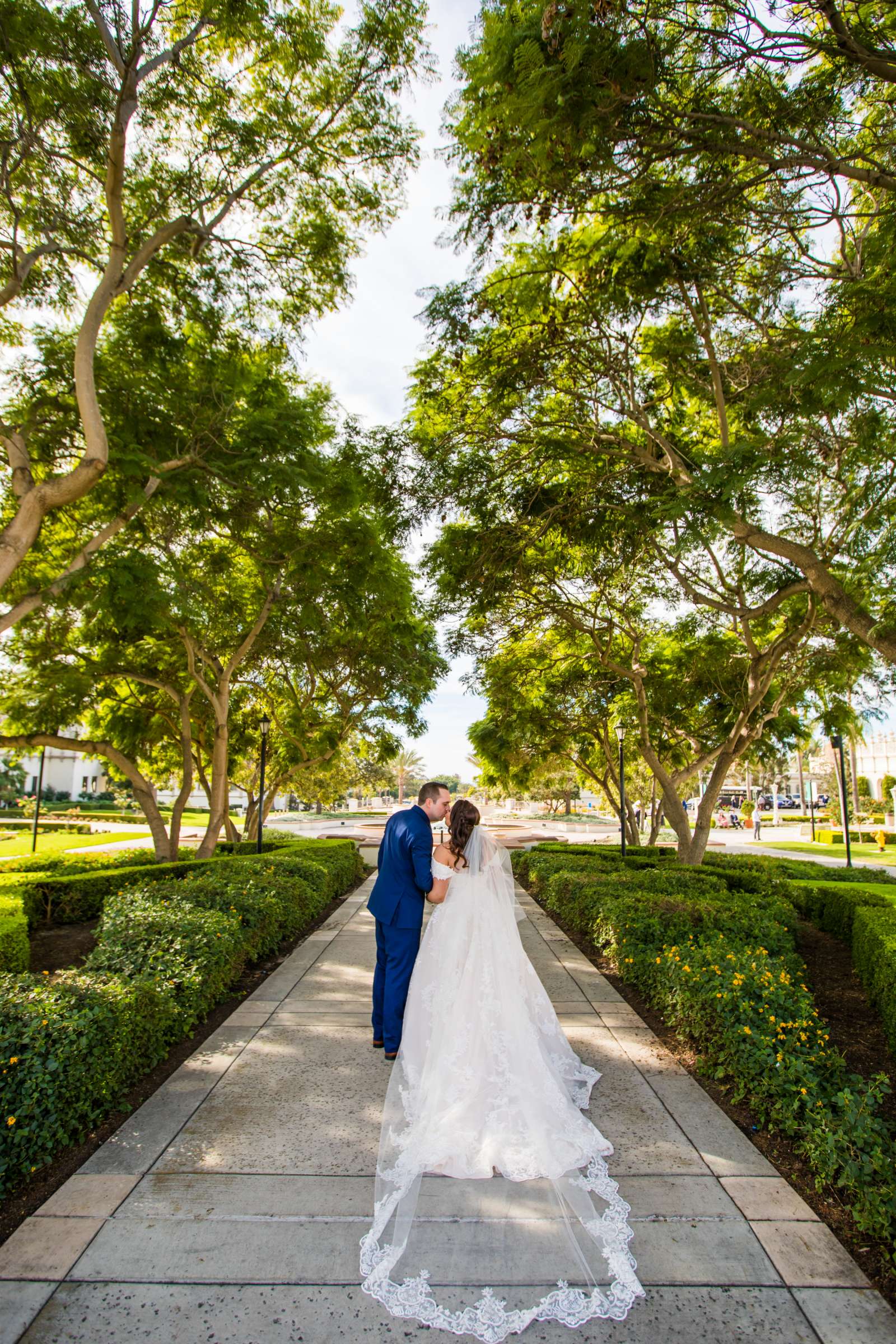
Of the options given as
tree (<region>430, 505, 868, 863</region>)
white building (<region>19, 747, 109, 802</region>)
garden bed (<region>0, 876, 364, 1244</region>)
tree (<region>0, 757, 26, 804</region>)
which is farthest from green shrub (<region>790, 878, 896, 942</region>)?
white building (<region>19, 747, 109, 802</region>)

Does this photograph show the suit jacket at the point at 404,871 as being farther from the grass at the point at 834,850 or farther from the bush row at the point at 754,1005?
the grass at the point at 834,850

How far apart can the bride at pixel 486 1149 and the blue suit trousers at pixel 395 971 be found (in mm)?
380

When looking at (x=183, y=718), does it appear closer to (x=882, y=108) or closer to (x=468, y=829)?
(x=468, y=829)

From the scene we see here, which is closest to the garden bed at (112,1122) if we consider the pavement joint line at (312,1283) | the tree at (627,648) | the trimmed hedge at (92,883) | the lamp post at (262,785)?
the pavement joint line at (312,1283)

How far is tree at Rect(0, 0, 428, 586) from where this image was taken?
22.9 feet

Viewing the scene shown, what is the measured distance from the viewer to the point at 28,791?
218 feet

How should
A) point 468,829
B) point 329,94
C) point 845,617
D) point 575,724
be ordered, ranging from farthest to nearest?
point 575,724, point 329,94, point 845,617, point 468,829

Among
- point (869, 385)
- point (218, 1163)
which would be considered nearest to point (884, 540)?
point (869, 385)

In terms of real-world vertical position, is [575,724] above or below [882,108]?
below

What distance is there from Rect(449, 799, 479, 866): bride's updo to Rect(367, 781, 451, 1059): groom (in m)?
0.14

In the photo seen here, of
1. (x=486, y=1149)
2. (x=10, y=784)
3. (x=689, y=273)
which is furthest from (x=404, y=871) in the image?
(x=10, y=784)

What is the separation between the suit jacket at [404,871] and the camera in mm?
5066

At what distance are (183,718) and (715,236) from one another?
12.8 m

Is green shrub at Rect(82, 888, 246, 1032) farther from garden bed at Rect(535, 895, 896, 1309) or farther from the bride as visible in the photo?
garden bed at Rect(535, 895, 896, 1309)
